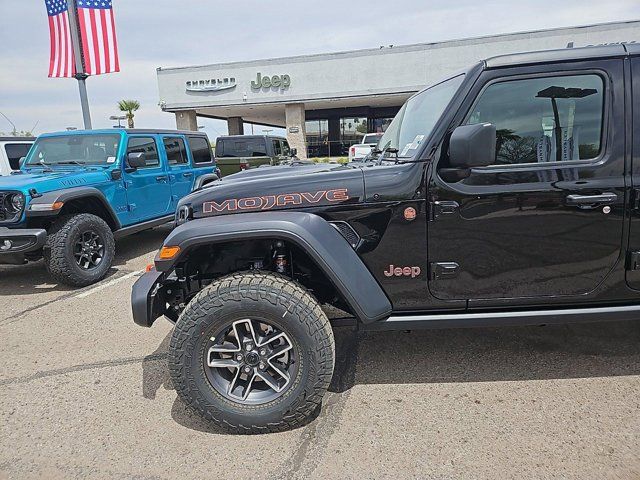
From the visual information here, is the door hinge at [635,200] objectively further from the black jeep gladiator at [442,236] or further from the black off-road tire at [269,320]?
the black off-road tire at [269,320]

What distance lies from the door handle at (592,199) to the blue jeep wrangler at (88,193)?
500 cm

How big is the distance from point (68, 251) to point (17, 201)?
785mm

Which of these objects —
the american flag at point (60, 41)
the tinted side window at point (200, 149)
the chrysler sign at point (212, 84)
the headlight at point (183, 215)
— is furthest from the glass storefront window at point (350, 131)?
the headlight at point (183, 215)

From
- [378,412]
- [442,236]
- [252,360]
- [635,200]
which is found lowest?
[378,412]

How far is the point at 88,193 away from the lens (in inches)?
211

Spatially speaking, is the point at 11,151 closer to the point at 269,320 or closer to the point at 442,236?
the point at 269,320

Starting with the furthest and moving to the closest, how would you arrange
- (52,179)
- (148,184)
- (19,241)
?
1. (148,184)
2. (52,179)
3. (19,241)

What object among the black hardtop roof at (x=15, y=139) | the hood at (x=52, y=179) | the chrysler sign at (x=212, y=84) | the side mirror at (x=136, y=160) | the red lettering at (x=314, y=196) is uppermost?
the chrysler sign at (x=212, y=84)

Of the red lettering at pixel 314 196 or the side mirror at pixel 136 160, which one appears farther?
the side mirror at pixel 136 160

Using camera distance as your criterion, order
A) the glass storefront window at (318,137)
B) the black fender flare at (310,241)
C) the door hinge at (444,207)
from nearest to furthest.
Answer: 1. the black fender flare at (310,241)
2. the door hinge at (444,207)
3. the glass storefront window at (318,137)

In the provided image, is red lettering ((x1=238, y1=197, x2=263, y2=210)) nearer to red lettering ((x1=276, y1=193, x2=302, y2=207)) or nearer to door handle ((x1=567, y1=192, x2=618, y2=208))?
red lettering ((x1=276, y1=193, x2=302, y2=207))

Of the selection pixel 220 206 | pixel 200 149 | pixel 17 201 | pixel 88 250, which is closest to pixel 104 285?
pixel 88 250

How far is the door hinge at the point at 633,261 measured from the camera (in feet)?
8.14

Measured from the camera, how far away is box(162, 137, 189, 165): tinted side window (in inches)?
280
